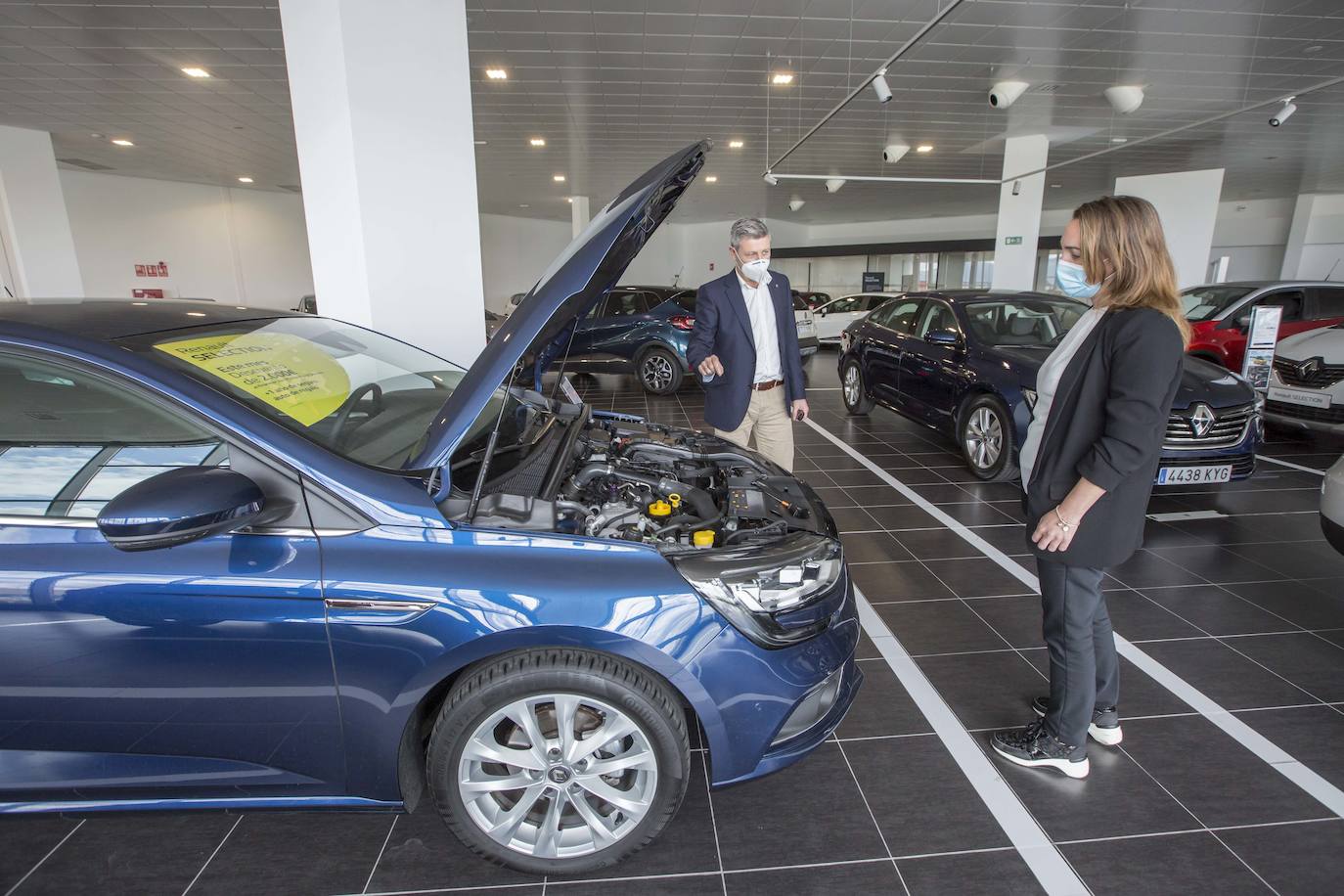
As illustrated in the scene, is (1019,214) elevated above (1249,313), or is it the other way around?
(1019,214)

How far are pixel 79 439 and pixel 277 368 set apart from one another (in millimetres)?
470

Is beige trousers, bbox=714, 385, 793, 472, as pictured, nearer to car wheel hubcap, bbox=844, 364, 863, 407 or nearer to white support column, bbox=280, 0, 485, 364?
white support column, bbox=280, 0, 485, 364

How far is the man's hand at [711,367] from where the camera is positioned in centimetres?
316

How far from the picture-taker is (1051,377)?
6.22 feet

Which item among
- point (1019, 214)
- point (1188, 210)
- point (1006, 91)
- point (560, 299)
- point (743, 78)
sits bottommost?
point (560, 299)

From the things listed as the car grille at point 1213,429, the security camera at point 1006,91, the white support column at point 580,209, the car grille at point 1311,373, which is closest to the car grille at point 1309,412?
the car grille at point 1311,373

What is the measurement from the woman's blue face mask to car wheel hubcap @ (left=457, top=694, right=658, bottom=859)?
186 centimetres

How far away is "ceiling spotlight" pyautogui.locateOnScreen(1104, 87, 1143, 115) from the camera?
330 inches

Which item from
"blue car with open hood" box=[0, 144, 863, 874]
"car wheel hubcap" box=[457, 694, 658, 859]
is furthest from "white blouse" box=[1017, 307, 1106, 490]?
"car wheel hubcap" box=[457, 694, 658, 859]

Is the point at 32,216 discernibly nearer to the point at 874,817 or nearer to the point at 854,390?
the point at 854,390

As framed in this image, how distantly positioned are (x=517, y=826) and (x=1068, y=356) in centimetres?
194

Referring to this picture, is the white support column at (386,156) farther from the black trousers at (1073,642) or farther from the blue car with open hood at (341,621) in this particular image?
the black trousers at (1073,642)

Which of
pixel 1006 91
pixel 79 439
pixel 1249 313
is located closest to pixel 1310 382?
pixel 1249 313

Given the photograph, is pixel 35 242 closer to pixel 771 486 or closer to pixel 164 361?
pixel 164 361
